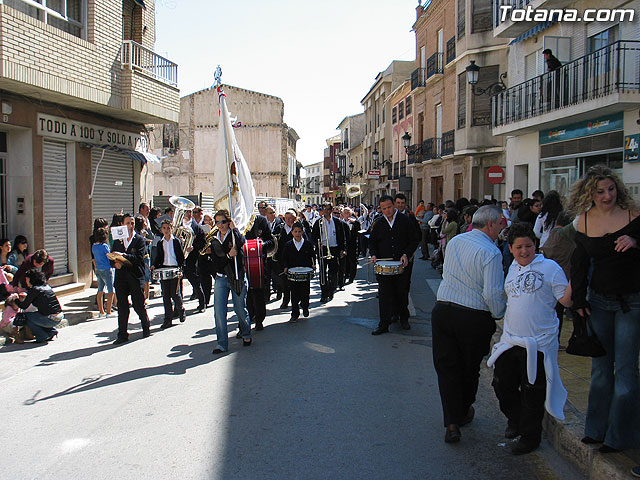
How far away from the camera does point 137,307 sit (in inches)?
340

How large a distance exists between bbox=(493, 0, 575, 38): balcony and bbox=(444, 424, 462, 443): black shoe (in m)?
13.8

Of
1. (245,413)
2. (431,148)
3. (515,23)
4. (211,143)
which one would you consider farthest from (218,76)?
(211,143)

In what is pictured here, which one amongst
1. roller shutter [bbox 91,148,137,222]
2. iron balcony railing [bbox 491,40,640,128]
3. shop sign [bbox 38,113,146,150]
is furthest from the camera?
roller shutter [bbox 91,148,137,222]

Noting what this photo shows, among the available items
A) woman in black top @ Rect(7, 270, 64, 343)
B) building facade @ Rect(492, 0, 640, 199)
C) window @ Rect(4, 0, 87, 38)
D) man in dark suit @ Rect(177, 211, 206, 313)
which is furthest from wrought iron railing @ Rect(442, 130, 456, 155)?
woman in black top @ Rect(7, 270, 64, 343)

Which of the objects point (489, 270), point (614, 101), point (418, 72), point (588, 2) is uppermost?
point (418, 72)

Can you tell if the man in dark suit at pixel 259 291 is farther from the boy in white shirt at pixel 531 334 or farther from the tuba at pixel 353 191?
the tuba at pixel 353 191

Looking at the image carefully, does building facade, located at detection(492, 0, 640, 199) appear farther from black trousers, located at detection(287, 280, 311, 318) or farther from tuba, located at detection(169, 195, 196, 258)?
tuba, located at detection(169, 195, 196, 258)

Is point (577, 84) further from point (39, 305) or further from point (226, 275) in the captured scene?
point (39, 305)

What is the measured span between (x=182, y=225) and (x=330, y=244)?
10.5 ft

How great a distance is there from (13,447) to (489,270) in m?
4.01

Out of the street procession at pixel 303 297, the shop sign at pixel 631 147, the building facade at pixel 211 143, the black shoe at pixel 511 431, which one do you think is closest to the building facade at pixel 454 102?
the street procession at pixel 303 297

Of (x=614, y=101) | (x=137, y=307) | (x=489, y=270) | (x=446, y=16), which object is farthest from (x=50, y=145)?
(x=446, y=16)

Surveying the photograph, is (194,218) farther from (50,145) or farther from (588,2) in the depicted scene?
(588,2)

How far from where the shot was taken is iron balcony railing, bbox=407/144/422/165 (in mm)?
33062
